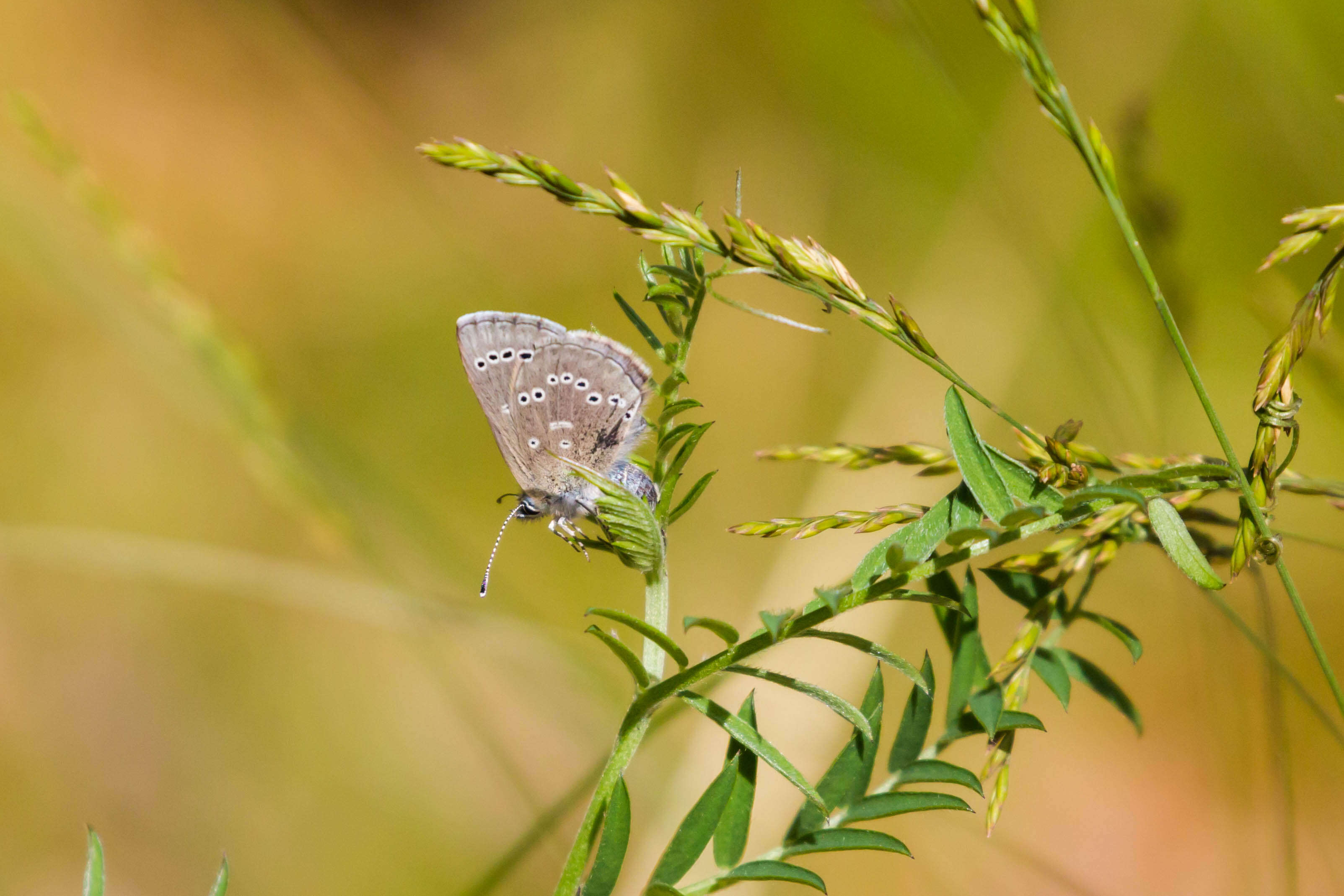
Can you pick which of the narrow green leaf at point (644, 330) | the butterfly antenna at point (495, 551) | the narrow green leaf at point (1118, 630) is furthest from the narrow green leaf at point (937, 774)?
the butterfly antenna at point (495, 551)

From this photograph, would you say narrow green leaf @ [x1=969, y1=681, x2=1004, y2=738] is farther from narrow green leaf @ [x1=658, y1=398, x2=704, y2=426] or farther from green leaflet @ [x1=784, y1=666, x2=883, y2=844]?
narrow green leaf @ [x1=658, y1=398, x2=704, y2=426]

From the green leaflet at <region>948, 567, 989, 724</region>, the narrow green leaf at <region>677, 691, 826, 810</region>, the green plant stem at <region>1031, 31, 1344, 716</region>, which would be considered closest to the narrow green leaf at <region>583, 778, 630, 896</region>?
the narrow green leaf at <region>677, 691, 826, 810</region>

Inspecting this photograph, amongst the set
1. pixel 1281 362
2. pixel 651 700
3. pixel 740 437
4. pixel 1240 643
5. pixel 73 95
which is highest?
pixel 73 95

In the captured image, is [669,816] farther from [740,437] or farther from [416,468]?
[416,468]

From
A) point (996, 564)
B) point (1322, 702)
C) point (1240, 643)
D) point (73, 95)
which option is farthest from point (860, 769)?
point (73, 95)

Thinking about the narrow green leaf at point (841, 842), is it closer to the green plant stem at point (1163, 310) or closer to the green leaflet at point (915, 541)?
the green leaflet at point (915, 541)
